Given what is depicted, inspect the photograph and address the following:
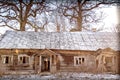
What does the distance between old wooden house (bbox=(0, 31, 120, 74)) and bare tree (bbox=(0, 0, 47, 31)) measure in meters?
0.24

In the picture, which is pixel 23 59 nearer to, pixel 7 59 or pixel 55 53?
pixel 7 59

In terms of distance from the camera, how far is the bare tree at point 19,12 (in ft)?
14.5

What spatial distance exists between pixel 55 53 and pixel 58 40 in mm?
327

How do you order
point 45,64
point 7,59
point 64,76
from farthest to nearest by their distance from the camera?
point 45,64 < point 7,59 < point 64,76

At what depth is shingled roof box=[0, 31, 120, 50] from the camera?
4.64m

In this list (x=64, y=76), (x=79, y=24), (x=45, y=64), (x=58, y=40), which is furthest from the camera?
(x=79, y=24)

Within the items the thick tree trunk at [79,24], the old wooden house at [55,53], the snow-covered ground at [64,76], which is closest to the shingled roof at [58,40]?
the old wooden house at [55,53]

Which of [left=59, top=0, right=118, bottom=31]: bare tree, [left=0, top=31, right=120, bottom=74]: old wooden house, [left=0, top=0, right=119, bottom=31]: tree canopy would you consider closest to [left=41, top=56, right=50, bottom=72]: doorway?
[left=0, top=31, right=120, bottom=74]: old wooden house

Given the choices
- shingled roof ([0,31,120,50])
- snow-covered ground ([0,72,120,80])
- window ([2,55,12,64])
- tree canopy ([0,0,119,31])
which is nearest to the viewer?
snow-covered ground ([0,72,120,80])

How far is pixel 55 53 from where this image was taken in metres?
4.66

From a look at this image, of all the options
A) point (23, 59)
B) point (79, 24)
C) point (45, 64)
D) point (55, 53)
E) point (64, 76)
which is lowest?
point (64, 76)

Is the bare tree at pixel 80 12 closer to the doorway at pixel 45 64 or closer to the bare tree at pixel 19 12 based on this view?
the bare tree at pixel 19 12

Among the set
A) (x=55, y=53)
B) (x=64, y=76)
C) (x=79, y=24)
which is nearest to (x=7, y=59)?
(x=55, y=53)

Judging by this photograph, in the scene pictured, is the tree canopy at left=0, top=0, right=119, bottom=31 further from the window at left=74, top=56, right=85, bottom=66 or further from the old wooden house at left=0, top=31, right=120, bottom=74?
the window at left=74, top=56, right=85, bottom=66
